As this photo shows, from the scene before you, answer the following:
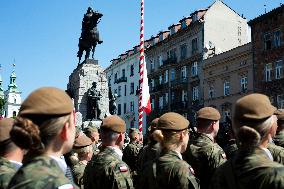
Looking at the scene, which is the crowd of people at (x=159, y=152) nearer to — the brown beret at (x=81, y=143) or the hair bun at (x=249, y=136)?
the hair bun at (x=249, y=136)

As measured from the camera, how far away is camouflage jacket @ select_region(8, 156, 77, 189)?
2.30 m

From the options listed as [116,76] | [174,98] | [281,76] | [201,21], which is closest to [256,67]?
[281,76]

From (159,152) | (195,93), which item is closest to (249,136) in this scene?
(159,152)

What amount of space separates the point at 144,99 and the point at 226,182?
37.6 ft

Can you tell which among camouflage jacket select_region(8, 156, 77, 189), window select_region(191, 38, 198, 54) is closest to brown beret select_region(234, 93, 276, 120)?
camouflage jacket select_region(8, 156, 77, 189)

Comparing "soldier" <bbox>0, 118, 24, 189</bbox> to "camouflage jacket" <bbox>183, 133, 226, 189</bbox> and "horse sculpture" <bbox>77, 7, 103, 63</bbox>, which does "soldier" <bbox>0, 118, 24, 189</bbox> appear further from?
"horse sculpture" <bbox>77, 7, 103, 63</bbox>

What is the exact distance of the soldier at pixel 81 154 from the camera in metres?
5.96

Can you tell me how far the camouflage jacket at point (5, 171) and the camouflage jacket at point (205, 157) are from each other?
268 centimetres

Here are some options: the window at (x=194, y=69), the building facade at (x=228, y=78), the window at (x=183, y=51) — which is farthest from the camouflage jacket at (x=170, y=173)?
the window at (x=183, y=51)

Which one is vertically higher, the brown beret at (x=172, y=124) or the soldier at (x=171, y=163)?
the brown beret at (x=172, y=124)

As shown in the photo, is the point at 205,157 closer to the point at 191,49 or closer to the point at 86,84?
the point at 86,84

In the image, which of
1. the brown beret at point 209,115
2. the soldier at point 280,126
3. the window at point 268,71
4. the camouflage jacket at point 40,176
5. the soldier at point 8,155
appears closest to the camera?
the camouflage jacket at point 40,176

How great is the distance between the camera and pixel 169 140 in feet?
13.7

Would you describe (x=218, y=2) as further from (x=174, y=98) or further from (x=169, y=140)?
(x=169, y=140)
